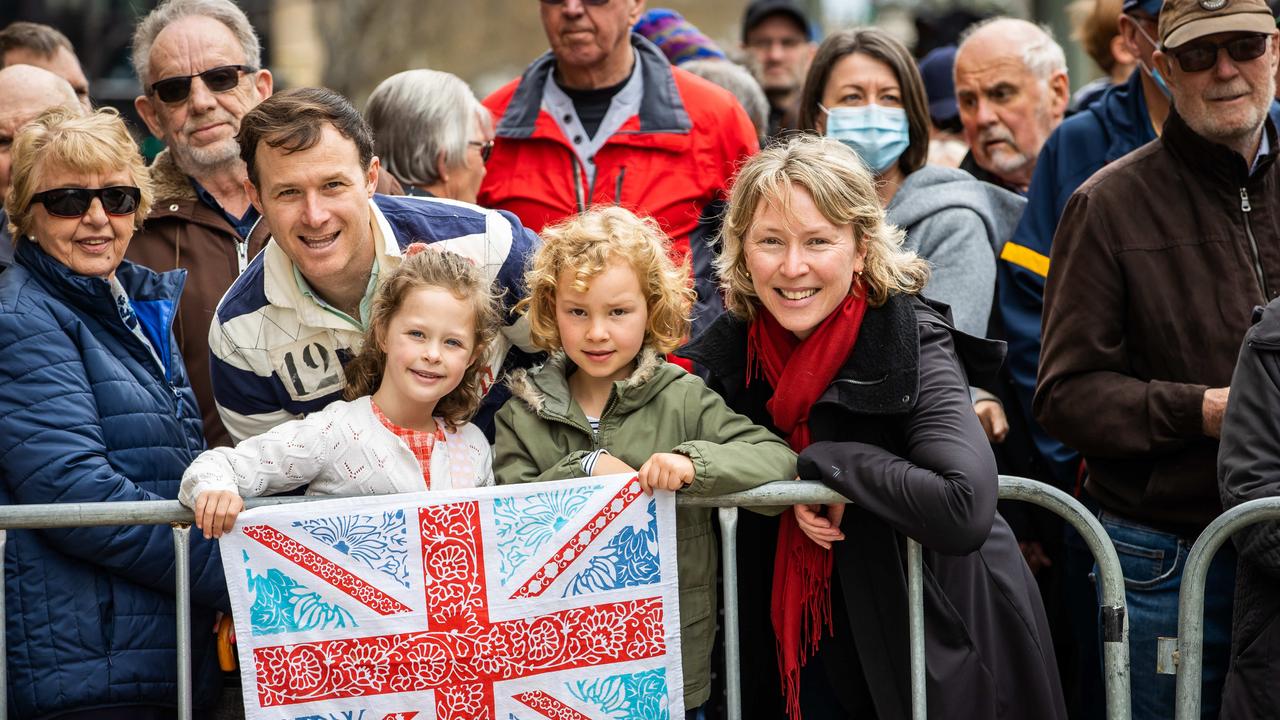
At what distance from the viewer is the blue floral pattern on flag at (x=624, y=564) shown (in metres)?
3.66

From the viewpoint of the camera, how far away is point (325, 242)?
4148 mm

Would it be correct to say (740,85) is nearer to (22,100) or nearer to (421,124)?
(421,124)

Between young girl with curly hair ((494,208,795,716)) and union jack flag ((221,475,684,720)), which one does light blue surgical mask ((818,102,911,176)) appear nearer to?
young girl with curly hair ((494,208,795,716))

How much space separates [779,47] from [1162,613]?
15.3 feet

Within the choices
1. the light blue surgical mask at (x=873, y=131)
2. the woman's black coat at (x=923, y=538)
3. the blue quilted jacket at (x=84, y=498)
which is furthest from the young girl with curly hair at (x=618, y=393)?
the light blue surgical mask at (x=873, y=131)

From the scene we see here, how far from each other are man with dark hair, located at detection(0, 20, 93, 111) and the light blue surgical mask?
3257mm

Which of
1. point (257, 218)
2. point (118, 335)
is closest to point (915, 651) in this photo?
point (118, 335)

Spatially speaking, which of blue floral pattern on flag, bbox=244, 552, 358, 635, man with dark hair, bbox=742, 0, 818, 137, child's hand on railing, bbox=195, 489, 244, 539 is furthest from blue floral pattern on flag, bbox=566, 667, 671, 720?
man with dark hair, bbox=742, 0, 818, 137

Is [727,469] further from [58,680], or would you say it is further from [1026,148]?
[1026,148]

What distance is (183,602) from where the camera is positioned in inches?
143

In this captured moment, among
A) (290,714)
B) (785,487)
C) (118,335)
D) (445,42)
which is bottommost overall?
(290,714)

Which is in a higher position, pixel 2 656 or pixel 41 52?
pixel 41 52

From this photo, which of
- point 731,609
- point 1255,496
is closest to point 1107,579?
point 1255,496

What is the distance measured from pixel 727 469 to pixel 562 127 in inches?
86.7
